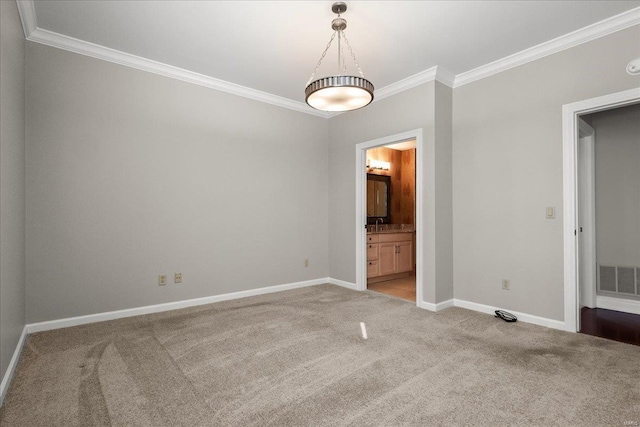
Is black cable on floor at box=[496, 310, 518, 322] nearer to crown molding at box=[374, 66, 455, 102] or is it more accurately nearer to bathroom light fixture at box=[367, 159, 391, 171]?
crown molding at box=[374, 66, 455, 102]

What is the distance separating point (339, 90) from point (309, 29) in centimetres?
82

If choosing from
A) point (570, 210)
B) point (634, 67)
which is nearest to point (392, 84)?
point (634, 67)

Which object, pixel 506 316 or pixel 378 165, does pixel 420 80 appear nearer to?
pixel 378 165

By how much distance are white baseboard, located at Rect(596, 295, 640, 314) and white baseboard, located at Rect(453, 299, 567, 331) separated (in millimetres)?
1321

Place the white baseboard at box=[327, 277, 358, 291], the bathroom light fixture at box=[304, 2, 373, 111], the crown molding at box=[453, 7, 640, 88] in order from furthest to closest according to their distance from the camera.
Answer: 1. the white baseboard at box=[327, 277, 358, 291]
2. the crown molding at box=[453, 7, 640, 88]
3. the bathroom light fixture at box=[304, 2, 373, 111]

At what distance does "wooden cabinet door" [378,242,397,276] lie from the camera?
5434 mm

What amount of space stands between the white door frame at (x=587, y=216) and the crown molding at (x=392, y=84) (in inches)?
48.8

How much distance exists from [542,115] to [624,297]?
2.43m

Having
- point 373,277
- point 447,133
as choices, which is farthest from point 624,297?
point 373,277

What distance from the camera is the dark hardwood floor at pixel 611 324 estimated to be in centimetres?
296

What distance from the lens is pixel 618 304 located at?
12.5 ft

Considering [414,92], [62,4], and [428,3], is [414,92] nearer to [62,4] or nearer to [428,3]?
[428,3]

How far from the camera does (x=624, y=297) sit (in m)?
3.79

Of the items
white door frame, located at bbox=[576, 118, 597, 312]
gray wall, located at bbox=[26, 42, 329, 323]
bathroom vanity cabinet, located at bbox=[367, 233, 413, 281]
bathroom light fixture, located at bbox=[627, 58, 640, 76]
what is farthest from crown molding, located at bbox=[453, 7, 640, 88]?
bathroom vanity cabinet, located at bbox=[367, 233, 413, 281]
